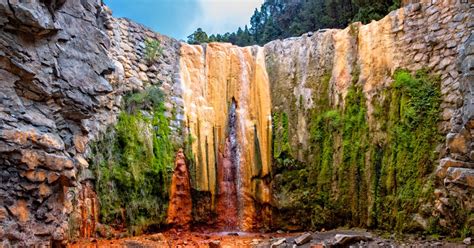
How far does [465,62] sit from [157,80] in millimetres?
6586

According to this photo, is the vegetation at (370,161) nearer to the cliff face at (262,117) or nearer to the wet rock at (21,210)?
the cliff face at (262,117)

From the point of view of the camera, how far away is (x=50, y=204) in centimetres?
398

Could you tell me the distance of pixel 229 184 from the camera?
32.7ft

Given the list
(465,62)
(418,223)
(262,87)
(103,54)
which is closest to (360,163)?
(418,223)

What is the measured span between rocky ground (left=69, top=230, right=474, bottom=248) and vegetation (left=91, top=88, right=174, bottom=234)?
520 millimetres

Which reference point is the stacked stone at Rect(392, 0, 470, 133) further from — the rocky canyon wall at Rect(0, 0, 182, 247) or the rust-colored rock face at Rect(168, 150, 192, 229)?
the rocky canyon wall at Rect(0, 0, 182, 247)

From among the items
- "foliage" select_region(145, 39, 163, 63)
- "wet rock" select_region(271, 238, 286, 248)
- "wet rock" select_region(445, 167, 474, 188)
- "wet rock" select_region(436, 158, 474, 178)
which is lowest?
"wet rock" select_region(271, 238, 286, 248)

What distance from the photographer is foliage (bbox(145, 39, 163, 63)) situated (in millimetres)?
9566

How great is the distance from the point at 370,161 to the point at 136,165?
4950 millimetres

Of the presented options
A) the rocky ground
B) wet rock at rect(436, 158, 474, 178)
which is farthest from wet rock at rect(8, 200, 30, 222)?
wet rock at rect(436, 158, 474, 178)

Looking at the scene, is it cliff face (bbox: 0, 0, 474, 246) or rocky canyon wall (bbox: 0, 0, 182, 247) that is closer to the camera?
rocky canyon wall (bbox: 0, 0, 182, 247)

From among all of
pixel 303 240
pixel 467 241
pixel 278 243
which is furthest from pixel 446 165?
pixel 278 243

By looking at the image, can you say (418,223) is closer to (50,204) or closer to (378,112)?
(378,112)

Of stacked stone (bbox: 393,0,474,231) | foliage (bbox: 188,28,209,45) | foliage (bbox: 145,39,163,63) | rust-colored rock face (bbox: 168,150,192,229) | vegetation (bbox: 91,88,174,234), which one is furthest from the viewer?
foliage (bbox: 188,28,209,45)
